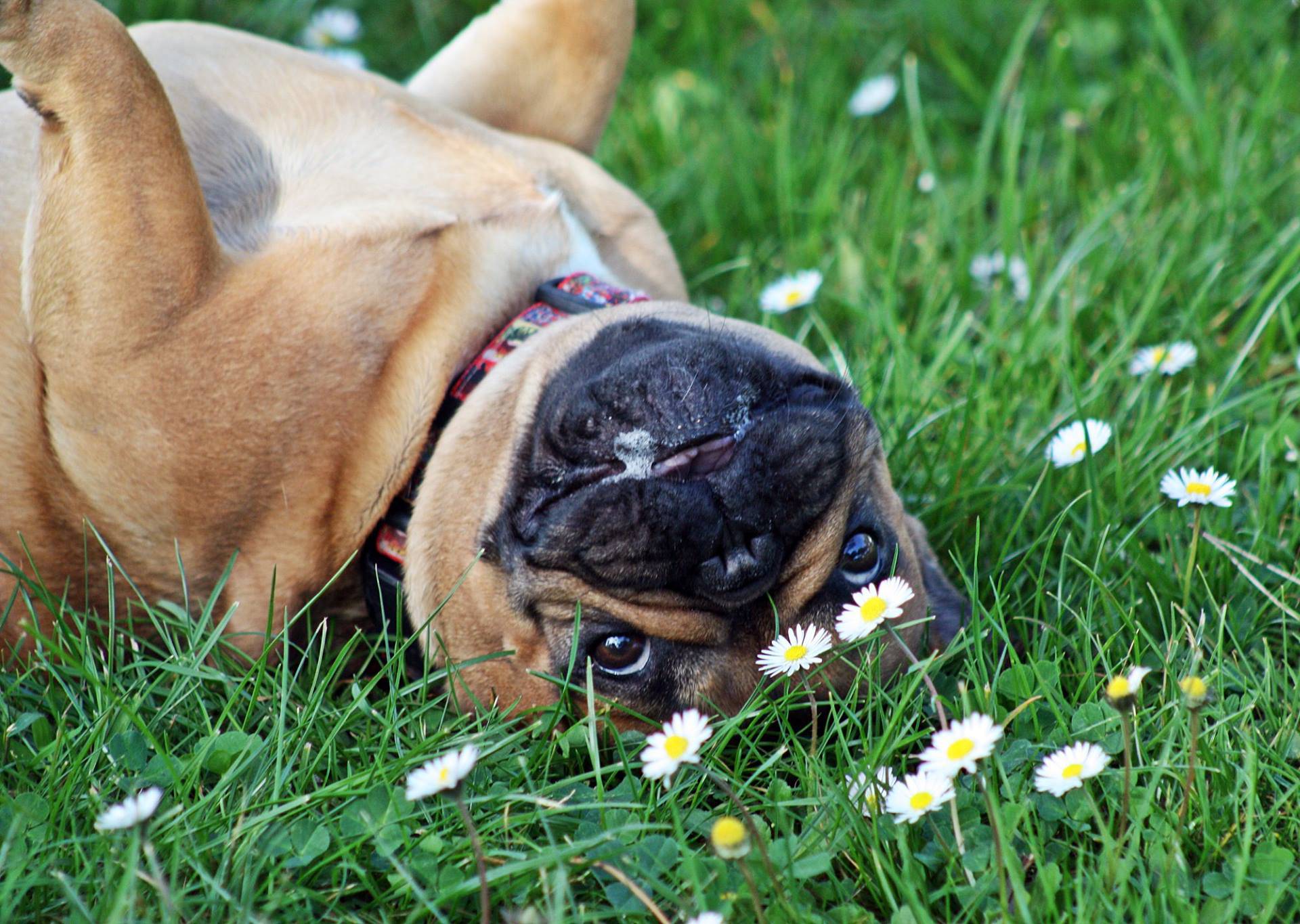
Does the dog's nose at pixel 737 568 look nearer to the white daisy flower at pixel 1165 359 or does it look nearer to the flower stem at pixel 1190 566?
the flower stem at pixel 1190 566

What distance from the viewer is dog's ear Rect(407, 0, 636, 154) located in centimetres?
413

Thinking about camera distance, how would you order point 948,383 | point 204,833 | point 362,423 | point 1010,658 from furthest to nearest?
point 948,383, point 362,423, point 1010,658, point 204,833

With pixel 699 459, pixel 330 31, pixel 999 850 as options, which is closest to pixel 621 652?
pixel 699 459

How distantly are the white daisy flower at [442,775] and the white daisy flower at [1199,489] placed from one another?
66.8 inches

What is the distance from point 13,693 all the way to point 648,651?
1.35m

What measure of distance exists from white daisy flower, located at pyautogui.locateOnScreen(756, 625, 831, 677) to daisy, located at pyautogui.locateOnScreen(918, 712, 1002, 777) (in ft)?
1.12

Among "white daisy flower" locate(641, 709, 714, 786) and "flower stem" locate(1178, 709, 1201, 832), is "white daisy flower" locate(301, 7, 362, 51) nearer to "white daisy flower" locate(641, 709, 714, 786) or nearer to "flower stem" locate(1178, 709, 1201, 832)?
"white daisy flower" locate(641, 709, 714, 786)

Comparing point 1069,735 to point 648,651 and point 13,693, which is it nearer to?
point 648,651

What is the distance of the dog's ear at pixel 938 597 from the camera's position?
2850 mm

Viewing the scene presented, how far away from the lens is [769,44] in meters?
5.40

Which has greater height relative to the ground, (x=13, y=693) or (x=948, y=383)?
(x=13, y=693)

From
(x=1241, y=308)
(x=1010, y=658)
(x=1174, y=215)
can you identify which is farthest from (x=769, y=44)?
(x=1010, y=658)

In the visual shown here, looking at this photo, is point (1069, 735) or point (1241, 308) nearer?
point (1069, 735)

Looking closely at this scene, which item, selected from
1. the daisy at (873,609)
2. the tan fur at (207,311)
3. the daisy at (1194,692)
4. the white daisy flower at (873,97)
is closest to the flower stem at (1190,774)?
the daisy at (1194,692)
